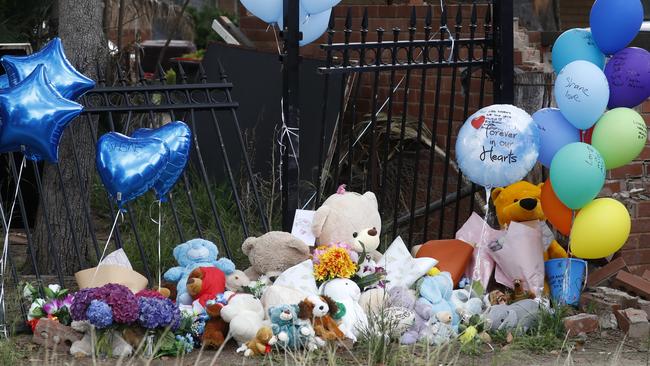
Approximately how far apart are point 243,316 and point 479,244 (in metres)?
1.39

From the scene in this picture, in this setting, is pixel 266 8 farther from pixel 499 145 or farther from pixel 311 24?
pixel 499 145

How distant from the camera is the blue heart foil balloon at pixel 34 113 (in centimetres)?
455

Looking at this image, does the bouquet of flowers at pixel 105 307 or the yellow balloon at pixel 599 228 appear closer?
the bouquet of flowers at pixel 105 307

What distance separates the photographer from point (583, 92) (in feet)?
16.1

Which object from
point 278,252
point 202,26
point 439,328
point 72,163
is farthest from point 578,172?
point 202,26

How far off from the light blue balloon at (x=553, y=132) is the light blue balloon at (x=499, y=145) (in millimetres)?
121

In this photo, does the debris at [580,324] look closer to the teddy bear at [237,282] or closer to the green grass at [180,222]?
the teddy bear at [237,282]

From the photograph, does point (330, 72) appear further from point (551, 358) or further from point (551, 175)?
point (551, 358)

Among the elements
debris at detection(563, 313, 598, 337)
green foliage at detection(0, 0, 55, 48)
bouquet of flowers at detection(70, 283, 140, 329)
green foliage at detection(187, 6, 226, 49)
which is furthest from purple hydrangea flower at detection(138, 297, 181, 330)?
green foliage at detection(187, 6, 226, 49)

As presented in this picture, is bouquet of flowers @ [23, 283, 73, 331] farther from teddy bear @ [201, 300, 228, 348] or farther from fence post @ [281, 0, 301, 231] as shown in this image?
fence post @ [281, 0, 301, 231]

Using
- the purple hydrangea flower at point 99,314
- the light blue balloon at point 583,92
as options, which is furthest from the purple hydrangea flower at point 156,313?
the light blue balloon at point 583,92

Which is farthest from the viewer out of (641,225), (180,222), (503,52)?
(180,222)

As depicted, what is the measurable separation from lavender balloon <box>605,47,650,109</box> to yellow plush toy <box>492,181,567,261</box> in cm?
60

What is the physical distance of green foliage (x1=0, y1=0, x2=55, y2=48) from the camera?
7648 mm
